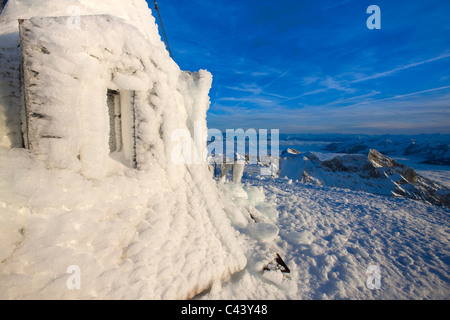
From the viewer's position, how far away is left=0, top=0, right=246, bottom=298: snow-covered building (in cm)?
154

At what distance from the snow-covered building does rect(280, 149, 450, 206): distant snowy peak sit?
14744 mm

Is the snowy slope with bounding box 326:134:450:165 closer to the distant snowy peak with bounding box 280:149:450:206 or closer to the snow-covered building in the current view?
the distant snowy peak with bounding box 280:149:450:206

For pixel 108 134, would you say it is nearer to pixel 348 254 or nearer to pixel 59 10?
pixel 59 10

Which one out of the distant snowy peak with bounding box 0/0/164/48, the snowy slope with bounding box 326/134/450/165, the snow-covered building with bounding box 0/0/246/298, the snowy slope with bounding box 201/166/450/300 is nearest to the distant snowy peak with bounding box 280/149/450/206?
the snowy slope with bounding box 201/166/450/300

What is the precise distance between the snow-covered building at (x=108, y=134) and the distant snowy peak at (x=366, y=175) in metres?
14.7

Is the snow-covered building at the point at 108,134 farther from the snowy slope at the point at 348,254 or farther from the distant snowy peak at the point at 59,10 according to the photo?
the snowy slope at the point at 348,254

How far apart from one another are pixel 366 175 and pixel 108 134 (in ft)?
59.6

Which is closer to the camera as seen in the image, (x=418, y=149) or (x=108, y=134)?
(x=108, y=134)

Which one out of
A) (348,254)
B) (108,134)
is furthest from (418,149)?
(108,134)

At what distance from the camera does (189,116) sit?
2.96 m

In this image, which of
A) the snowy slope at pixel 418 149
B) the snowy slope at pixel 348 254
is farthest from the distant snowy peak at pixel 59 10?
the snowy slope at pixel 418 149

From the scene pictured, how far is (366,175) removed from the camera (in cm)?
1456

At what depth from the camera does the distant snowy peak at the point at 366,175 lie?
12742 millimetres
